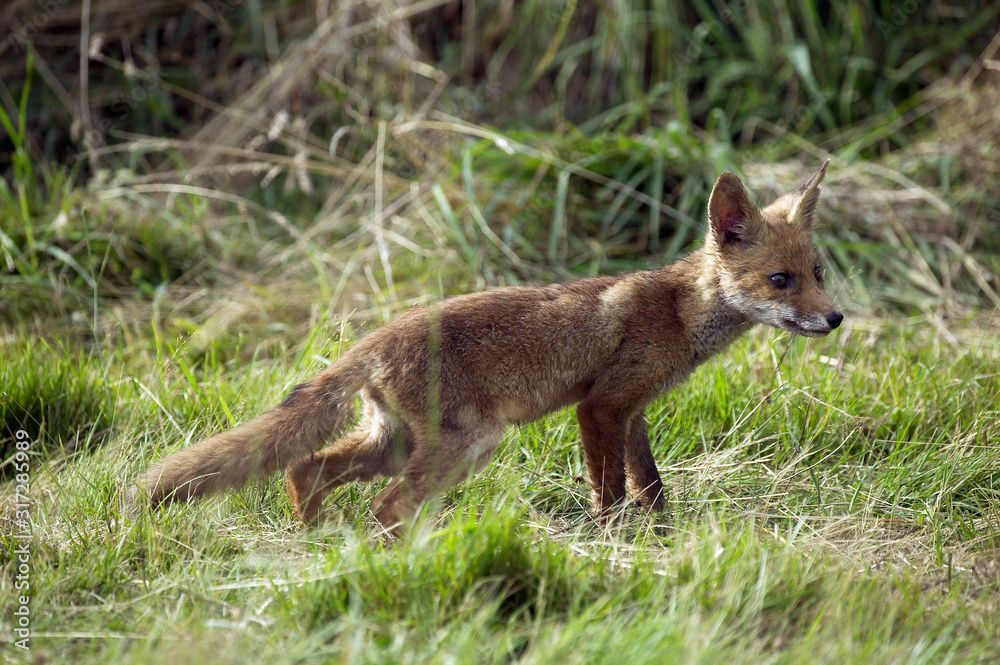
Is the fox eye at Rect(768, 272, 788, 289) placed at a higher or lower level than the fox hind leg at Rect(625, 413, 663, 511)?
higher

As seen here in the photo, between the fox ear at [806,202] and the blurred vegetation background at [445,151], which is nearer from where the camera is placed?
the fox ear at [806,202]

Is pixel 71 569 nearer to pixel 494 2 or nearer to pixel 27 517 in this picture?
pixel 27 517

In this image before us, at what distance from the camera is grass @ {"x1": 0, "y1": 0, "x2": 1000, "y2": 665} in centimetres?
284

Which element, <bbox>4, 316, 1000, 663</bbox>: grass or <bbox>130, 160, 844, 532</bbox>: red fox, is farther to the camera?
<bbox>130, 160, 844, 532</bbox>: red fox

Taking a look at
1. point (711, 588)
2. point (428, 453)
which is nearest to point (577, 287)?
point (428, 453)

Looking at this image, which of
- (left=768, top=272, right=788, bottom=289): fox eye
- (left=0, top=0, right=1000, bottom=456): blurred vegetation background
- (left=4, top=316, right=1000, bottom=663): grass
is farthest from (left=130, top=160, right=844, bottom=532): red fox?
(left=0, top=0, right=1000, bottom=456): blurred vegetation background

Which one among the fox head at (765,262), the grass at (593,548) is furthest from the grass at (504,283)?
the fox head at (765,262)

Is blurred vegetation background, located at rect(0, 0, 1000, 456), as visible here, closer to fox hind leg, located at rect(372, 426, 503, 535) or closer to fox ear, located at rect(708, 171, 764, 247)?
fox hind leg, located at rect(372, 426, 503, 535)

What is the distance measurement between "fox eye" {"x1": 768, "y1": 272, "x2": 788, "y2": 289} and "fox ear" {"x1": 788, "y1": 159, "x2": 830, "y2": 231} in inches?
13.7

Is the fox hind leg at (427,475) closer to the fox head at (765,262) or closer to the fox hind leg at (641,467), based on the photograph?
the fox hind leg at (641,467)

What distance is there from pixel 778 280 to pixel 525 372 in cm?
127

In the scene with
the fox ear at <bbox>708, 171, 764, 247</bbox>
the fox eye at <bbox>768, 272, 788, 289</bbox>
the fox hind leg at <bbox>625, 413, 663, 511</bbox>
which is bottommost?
the fox hind leg at <bbox>625, 413, 663, 511</bbox>

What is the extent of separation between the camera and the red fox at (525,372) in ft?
11.4

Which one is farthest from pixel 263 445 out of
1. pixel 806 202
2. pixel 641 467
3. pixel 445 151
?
pixel 445 151
